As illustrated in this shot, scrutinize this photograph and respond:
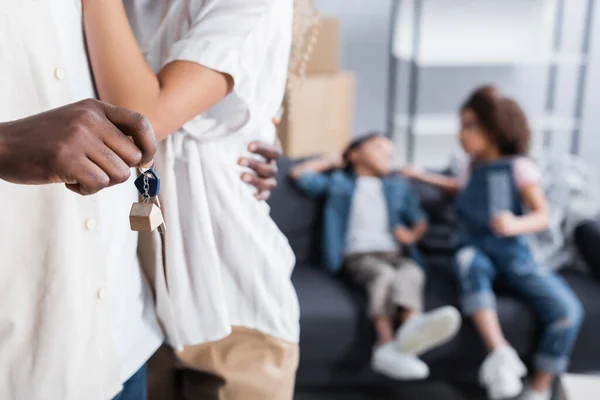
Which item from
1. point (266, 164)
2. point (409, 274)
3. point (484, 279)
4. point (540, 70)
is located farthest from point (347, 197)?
point (540, 70)

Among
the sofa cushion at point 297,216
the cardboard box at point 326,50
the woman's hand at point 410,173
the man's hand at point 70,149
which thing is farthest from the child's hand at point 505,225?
the man's hand at point 70,149

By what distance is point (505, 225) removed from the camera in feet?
7.12

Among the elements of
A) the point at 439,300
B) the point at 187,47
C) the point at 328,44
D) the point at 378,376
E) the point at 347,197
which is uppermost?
the point at 187,47

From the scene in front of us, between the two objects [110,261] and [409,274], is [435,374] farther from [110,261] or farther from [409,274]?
[110,261]

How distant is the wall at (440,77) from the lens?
3816 mm

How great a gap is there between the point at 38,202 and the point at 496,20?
3223mm

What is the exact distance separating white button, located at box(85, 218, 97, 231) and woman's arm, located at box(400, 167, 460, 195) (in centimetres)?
192

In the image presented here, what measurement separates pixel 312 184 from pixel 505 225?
0.63m

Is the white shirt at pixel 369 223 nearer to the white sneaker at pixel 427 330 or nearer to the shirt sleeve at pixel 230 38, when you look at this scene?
the white sneaker at pixel 427 330

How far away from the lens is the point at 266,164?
0.85 metres

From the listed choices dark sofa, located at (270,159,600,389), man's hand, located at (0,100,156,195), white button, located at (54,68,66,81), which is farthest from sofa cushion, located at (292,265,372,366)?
man's hand, located at (0,100,156,195)

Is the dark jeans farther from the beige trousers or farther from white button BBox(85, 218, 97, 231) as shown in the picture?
white button BBox(85, 218, 97, 231)

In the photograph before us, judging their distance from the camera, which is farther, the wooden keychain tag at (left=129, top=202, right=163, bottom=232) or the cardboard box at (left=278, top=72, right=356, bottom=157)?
the cardboard box at (left=278, top=72, right=356, bottom=157)

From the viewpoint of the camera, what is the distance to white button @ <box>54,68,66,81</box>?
0.63 m
